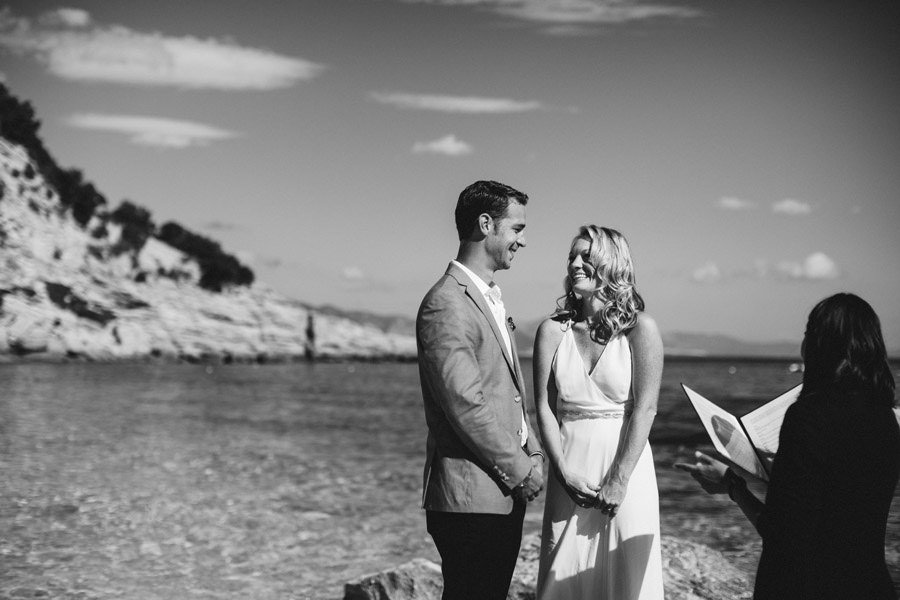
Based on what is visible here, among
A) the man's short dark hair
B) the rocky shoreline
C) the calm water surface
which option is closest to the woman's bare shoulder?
the man's short dark hair

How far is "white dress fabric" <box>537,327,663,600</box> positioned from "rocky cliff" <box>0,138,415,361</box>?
49.6 metres

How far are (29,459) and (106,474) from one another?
6.60 feet

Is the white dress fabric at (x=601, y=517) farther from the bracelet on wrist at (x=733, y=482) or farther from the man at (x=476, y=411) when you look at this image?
the bracelet on wrist at (x=733, y=482)

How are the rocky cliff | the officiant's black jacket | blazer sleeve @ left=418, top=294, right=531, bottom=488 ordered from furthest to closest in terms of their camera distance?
the rocky cliff < blazer sleeve @ left=418, top=294, right=531, bottom=488 < the officiant's black jacket

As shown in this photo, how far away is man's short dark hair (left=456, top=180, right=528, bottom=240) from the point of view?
4.09 meters

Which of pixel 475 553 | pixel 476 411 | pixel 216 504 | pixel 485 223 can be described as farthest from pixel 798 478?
pixel 216 504

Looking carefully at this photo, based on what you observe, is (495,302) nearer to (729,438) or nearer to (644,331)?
(644,331)

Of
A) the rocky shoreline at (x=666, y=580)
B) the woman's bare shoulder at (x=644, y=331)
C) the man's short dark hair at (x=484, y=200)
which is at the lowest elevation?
the rocky shoreline at (x=666, y=580)

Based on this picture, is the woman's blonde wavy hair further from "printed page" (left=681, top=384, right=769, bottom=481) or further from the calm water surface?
the calm water surface

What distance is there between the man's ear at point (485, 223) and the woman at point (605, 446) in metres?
0.64

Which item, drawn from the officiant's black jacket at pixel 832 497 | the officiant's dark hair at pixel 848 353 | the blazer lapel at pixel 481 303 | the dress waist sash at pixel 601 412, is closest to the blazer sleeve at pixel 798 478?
the officiant's black jacket at pixel 832 497

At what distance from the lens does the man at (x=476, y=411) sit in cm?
388

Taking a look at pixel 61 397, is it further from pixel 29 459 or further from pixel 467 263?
pixel 467 263

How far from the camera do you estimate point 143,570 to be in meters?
8.01
